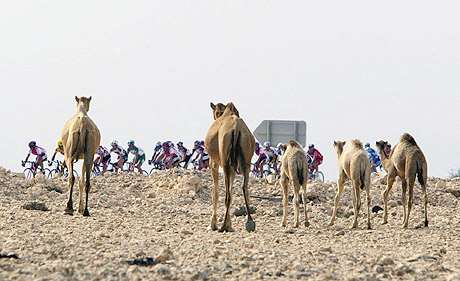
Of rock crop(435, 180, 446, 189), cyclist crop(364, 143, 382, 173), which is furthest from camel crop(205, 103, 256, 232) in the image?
cyclist crop(364, 143, 382, 173)

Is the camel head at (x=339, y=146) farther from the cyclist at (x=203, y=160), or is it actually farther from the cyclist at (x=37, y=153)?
the cyclist at (x=37, y=153)

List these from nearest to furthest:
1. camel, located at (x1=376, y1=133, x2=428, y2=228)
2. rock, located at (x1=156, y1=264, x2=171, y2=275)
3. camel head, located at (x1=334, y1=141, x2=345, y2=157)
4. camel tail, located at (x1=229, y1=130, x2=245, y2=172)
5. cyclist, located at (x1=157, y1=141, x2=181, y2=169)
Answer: rock, located at (x1=156, y1=264, x2=171, y2=275) → camel tail, located at (x1=229, y1=130, x2=245, y2=172) → camel, located at (x1=376, y1=133, x2=428, y2=228) → camel head, located at (x1=334, y1=141, x2=345, y2=157) → cyclist, located at (x1=157, y1=141, x2=181, y2=169)

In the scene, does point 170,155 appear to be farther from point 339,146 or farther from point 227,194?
point 227,194

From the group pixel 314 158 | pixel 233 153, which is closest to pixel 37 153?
pixel 314 158

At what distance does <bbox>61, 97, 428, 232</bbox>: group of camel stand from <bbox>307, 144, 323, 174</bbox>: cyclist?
16.9m

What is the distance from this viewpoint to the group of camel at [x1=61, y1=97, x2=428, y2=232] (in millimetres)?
16406

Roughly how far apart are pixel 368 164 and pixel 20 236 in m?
8.09

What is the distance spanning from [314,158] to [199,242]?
26.5 metres

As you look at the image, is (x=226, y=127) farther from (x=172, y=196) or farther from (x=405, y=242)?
(x=172, y=196)

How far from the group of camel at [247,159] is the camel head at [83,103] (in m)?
0.03

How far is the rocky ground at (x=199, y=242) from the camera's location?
973 cm

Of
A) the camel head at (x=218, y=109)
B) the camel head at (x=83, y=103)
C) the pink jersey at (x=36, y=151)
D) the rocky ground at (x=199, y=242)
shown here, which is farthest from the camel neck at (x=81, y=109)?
the pink jersey at (x=36, y=151)

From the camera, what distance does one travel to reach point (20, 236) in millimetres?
13305

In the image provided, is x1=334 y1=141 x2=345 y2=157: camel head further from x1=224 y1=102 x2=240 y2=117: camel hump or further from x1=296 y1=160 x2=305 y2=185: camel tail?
x1=224 y1=102 x2=240 y2=117: camel hump
